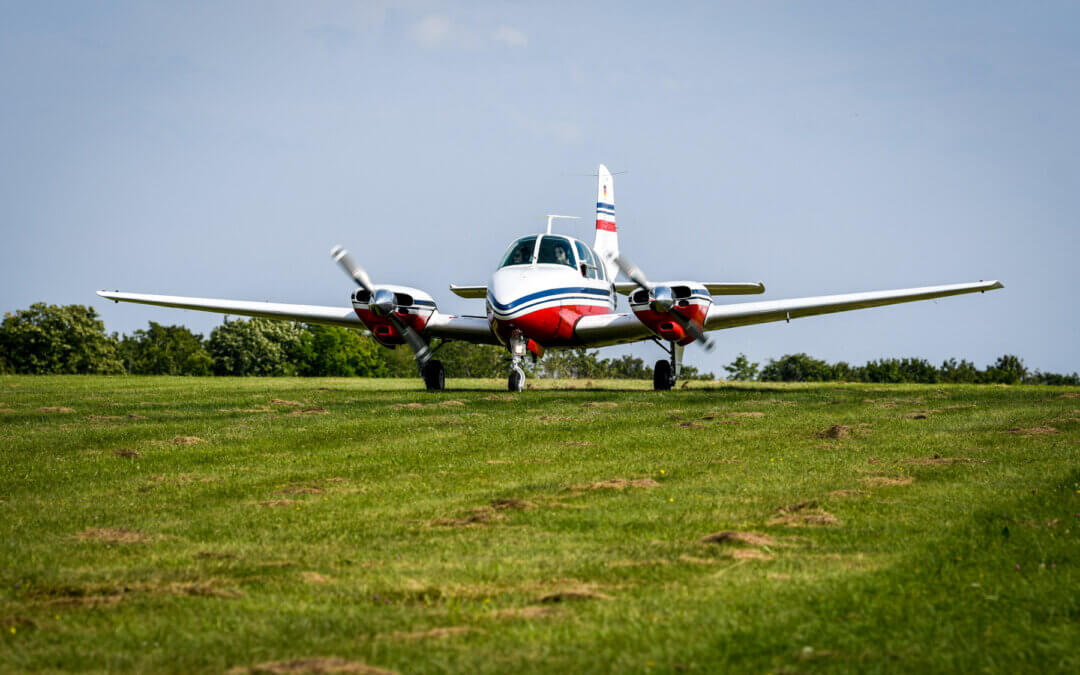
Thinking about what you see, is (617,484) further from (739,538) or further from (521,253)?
(521,253)

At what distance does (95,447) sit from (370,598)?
9694 millimetres

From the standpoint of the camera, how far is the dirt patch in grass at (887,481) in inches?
436

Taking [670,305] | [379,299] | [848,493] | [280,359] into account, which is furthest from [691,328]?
[280,359]


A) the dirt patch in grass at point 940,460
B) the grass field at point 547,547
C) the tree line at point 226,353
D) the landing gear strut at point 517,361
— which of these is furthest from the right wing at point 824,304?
the tree line at point 226,353

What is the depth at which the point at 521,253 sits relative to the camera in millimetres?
27625

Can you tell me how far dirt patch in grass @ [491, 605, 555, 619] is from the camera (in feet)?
20.7

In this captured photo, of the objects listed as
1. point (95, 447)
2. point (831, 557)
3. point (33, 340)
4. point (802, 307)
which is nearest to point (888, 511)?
point (831, 557)

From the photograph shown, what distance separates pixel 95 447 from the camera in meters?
14.8

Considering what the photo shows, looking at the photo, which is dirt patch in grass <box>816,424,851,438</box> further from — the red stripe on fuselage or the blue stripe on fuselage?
the red stripe on fuselage

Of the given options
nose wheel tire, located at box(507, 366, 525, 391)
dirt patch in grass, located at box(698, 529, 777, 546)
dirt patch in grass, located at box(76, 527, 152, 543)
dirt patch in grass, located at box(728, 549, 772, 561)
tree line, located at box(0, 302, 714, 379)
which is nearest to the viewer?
dirt patch in grass, located at box(728, 549, 772, 561)

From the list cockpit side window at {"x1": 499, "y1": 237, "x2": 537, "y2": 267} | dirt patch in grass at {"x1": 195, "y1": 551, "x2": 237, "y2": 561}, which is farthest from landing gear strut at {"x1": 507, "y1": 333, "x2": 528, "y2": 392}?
dirt patch in grass at {"x1": 195, "y1": 551, "x2": 237, "y2": 561}

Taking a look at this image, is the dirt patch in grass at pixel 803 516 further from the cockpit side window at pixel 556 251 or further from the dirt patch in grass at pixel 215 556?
the cockpit side window at pixel 556 251

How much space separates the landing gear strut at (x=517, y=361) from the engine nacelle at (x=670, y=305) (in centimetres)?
319

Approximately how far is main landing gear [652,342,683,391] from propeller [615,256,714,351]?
4.02ft
